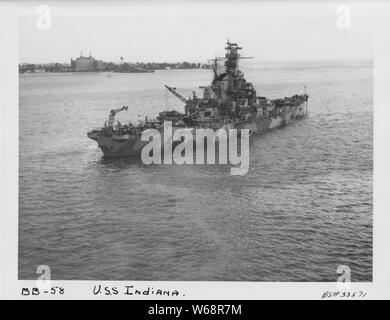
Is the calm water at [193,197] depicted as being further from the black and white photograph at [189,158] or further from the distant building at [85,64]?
the distant building at [85,64]

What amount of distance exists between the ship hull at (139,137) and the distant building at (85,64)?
83 cm

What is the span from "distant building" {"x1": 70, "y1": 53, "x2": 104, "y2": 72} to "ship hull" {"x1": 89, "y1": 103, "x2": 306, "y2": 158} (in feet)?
2.72

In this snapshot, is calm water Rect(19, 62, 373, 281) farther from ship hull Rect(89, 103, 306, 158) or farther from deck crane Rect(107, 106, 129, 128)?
ship hull Rect(89, 103, 306, 158)

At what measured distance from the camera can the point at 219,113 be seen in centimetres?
684

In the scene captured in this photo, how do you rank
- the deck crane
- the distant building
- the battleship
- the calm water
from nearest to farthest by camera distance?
the calm water, the distant building, the deck crane, the battleship

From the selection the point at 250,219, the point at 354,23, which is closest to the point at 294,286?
the point at 250,219

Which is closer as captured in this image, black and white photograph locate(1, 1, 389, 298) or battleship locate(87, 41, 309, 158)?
black and white photograph locate(1, 1, 389, 298)

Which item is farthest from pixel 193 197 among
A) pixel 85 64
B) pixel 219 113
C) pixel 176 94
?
pixel 219 113

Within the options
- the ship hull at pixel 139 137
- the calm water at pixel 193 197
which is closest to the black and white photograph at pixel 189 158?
the calm water at pixel 193 197

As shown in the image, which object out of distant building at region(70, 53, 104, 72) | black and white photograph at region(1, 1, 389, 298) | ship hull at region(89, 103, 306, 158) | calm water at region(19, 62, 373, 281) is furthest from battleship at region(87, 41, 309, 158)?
distant building at region(70, 53, 104, 72)

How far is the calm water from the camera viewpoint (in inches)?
190

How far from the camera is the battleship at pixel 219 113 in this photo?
607 centimetres

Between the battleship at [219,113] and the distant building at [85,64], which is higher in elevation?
the distant building at [85,64]

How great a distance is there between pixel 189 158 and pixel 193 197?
37 cm
